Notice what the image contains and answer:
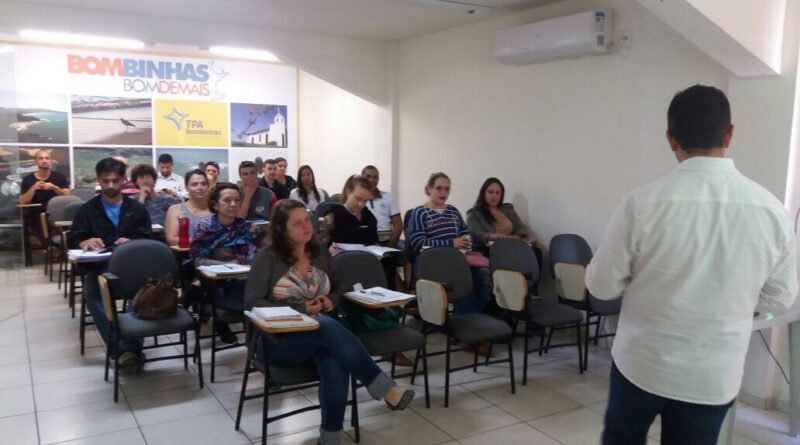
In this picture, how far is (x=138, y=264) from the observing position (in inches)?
160

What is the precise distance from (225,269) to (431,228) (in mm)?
1875

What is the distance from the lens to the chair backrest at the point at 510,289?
13.3 feet

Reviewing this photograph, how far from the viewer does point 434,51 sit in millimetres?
6750

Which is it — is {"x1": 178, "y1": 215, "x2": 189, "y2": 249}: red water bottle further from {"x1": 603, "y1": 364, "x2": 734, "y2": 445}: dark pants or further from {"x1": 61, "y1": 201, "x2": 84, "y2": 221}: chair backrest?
{"x1": 603, "y1": 364, "x2": 734, "y2": 445}: dark pants

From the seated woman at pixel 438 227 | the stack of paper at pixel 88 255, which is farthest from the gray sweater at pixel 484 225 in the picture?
the stack of paper at pixel 88 255

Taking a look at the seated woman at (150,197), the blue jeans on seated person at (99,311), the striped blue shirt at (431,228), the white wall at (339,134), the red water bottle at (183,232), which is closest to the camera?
the blue jeans on seated person at (99,311)

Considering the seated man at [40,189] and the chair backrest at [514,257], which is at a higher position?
the seated man at [40,189]

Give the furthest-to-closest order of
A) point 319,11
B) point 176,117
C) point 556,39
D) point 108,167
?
1. point 176,117
2. point 319,11
3. point 556,39
4. point 108,167

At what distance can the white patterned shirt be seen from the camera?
1.61 metres

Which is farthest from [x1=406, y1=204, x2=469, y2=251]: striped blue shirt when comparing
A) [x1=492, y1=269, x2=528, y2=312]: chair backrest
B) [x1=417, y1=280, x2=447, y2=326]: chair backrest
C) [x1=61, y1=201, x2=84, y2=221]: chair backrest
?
[x1=61, y1=201, x2=84, y2=221]: chair backrest

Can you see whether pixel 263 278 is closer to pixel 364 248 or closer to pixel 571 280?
pixel 364 248

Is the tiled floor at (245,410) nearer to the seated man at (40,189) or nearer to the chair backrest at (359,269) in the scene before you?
the chair backrest at (359,269)

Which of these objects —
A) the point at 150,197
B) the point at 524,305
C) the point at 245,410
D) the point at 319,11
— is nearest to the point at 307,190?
the point at 150,197

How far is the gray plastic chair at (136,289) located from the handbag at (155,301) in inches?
1.5
